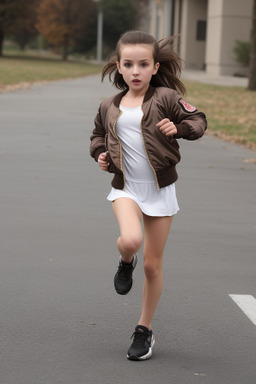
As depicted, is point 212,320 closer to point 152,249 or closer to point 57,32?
point 152,249

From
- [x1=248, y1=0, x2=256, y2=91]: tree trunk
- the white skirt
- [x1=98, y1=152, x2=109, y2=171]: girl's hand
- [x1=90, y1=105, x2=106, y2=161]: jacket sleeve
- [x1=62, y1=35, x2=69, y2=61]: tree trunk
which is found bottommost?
[x1=62, y1=35, x2=69, y2=61]: tree trunk

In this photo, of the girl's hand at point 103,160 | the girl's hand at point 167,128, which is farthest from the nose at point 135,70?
the girl's hand at point 103,160

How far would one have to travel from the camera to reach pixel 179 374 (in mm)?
4027

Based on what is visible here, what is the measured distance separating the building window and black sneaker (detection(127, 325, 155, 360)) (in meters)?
67.5

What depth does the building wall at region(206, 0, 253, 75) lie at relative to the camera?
5509cm

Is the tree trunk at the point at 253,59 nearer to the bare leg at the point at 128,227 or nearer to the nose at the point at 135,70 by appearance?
the nose at the point at 135,70

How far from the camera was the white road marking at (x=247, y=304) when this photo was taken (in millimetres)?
5052

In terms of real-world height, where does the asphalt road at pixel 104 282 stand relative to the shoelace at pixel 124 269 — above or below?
below

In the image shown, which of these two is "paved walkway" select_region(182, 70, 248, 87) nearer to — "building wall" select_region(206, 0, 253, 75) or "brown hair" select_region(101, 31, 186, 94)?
"building wall" select_region(206, 0, 253, 75)

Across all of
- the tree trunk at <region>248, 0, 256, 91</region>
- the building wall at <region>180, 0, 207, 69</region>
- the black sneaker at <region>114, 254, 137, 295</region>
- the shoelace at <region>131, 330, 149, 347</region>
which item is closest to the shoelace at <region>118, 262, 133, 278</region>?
the black sneaker at <region>114, 254, 137, 295</region>

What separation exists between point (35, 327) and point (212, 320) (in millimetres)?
1042

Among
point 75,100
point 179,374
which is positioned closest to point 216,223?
point 179,374

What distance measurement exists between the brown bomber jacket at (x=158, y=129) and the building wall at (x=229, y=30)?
52.2 m

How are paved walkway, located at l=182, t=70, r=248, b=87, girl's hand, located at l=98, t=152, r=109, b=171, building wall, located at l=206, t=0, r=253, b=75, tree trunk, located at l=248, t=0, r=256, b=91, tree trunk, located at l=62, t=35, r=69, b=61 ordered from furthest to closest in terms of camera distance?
tree trunk, located at l=62, t=35, r=69, b=61, building wall, located at l=206, t=0, r=253, b=75, paved walkway, located at l=182, t=70, r=248, b=87, tree trunk, located at l=248, t=0, r=256, b=91, girl's hand, located at l=98, t=152, r=109, b=171
